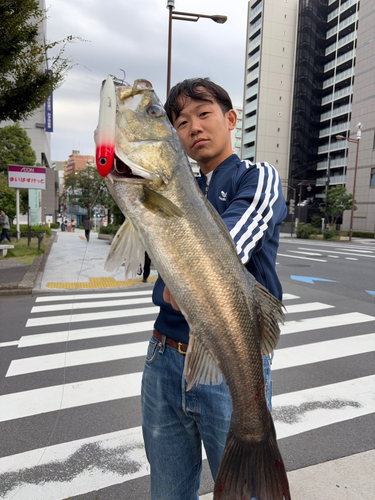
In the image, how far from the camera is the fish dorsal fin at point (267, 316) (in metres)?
1.31

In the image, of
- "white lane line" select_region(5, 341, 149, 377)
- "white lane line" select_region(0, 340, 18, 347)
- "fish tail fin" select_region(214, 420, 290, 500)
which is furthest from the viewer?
"white lane line" select_region(0, 340, 18, 347)

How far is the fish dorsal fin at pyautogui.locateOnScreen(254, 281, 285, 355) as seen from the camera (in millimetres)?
1310

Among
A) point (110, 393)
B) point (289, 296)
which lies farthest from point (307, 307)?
point (110, 393)

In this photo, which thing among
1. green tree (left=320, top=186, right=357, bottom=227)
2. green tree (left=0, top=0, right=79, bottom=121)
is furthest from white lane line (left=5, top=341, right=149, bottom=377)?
green tree (left=320, top=186, right=357, bottom=227)

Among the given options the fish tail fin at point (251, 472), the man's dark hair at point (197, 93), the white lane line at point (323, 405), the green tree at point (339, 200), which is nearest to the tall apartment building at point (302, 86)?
the green tree at point (339, 200)

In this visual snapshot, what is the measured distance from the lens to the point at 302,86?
58.6 metres

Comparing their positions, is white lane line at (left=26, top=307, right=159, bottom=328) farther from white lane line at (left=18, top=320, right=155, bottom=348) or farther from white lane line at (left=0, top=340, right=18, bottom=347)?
white lane line at (left=0, top=340, right=18, bottom=347)

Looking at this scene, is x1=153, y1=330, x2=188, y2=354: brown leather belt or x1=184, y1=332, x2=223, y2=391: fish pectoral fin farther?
x1=153, y1=330, x2=188, y2=354: brown leather belt

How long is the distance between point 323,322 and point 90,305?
5.10 metres

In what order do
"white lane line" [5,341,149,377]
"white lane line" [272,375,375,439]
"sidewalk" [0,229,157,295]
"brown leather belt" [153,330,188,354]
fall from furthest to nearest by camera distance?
"sidewalk" [0,229,157,295]
"white lane line" [5,341,149,377]
"white lane line" [272,375,375,439]
"brown leather belt" [153,330,188,354]

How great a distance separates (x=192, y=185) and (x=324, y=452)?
2.96 m

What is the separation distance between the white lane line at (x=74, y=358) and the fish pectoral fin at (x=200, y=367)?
165 inches

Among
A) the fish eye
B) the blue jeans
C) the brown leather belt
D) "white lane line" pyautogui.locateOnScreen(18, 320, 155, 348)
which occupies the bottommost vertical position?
"white lane line" pyautogui.locateOnScreen(18, 320, 155, 348)

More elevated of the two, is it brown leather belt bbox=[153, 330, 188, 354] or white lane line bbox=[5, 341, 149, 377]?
brown leather belt bbox=[153, 330, 188, 354]
